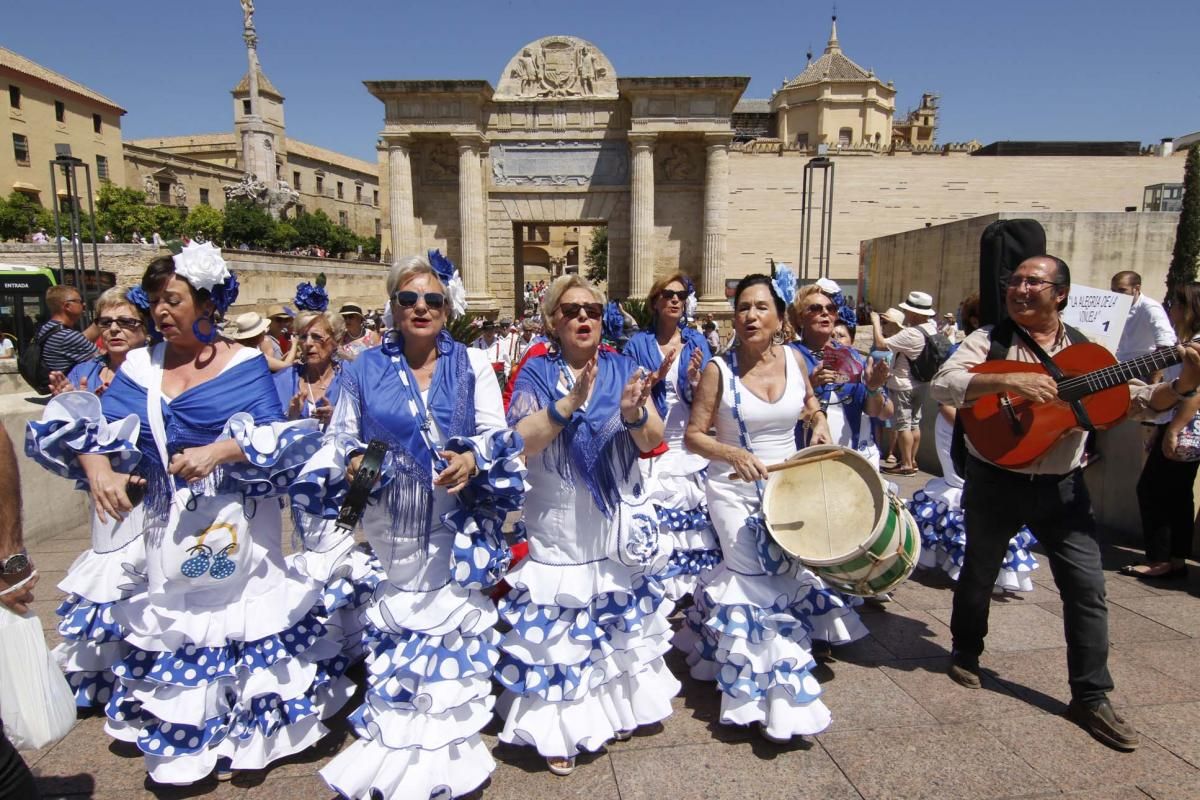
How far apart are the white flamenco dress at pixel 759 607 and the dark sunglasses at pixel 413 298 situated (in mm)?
1374

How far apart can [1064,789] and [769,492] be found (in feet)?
5.18

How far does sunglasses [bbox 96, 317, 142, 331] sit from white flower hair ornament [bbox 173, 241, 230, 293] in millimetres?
1727

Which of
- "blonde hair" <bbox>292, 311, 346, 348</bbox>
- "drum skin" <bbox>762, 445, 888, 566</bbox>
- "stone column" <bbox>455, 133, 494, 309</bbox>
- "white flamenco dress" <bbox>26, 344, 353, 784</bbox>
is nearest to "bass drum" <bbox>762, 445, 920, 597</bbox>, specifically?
"drum skin" <bbox>762, 445, 888, 566</bbox>

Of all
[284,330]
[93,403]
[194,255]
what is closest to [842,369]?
[194,255]


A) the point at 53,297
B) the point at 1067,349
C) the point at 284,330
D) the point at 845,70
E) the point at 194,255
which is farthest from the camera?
the point at 845,70

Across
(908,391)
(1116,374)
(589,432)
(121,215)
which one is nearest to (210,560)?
(589,432)

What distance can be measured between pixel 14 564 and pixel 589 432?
1.85 metres

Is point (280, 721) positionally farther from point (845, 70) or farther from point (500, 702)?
point (845, 70)

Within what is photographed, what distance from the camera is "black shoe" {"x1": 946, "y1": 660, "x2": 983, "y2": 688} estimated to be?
11.5 feet

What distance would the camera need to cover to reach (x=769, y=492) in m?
3.13

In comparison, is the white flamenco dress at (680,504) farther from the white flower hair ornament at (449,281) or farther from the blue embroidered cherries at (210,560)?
the blue embroidered cherries at (210,560)

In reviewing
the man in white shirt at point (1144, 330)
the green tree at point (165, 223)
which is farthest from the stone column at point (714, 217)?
the green tree at point (165, 223)

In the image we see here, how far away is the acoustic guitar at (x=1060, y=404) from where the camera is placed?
297 centimetres

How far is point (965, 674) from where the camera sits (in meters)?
3.52
